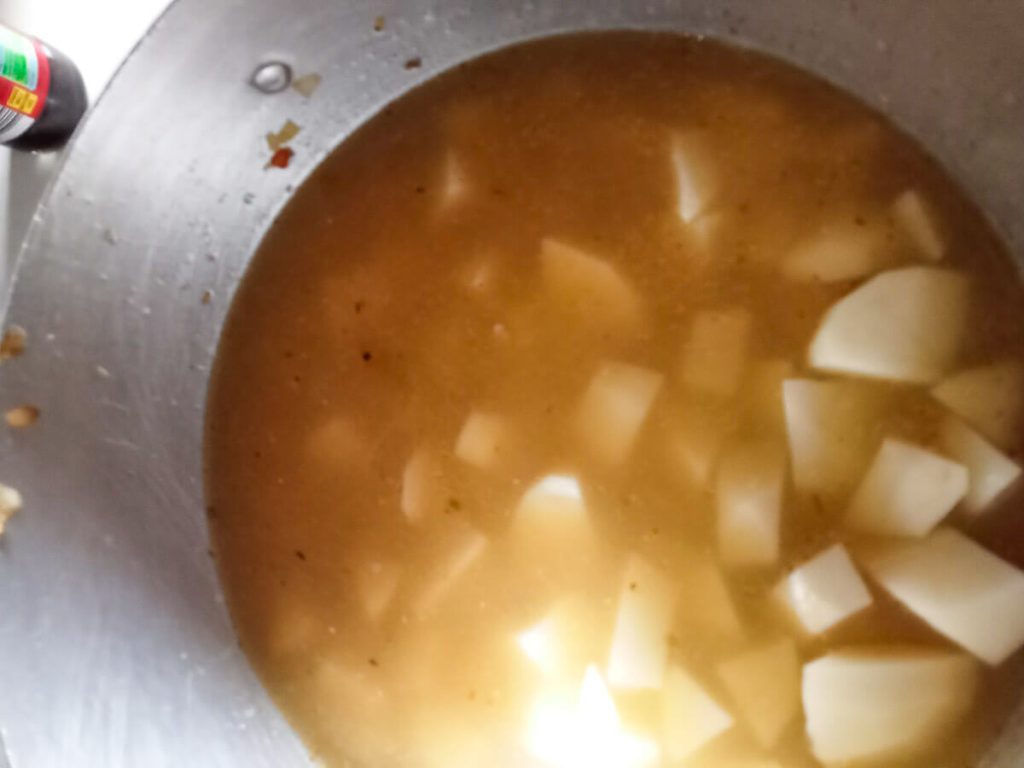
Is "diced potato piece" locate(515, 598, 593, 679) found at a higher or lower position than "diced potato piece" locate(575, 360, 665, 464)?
lower

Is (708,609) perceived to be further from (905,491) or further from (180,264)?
(180,264)

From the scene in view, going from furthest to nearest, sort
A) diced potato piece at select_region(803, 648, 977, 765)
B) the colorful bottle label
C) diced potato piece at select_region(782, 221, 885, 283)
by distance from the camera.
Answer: diced potato piece at select_region(782, 221, 885, 283), diced potato piece at select_region(803, 648, 977, 765), the colorful bottle label

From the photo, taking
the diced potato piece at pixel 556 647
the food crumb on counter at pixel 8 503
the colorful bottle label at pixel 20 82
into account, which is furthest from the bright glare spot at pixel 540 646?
the colorful bottle label at pixel 20 82

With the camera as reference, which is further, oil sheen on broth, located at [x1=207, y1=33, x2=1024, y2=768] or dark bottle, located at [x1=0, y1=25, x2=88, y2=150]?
oil sheen on broth, located at [x1=207, y1=33, x2=1024, y2=768]

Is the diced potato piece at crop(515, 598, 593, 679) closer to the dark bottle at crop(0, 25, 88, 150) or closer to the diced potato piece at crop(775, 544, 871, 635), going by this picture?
the diced potato piece at crop(775, 544, 871, 635)

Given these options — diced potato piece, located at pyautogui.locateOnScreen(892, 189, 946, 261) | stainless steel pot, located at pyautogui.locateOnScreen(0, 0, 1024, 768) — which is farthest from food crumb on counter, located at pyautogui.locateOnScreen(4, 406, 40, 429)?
diced potato piece, located at pyautogui.locateOnScreen(892, 189, 946, 261)

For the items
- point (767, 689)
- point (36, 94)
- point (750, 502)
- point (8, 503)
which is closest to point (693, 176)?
point (750, 502)

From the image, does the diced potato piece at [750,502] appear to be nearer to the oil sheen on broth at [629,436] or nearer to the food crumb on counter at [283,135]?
the oil sheen on broth at [629,436]
